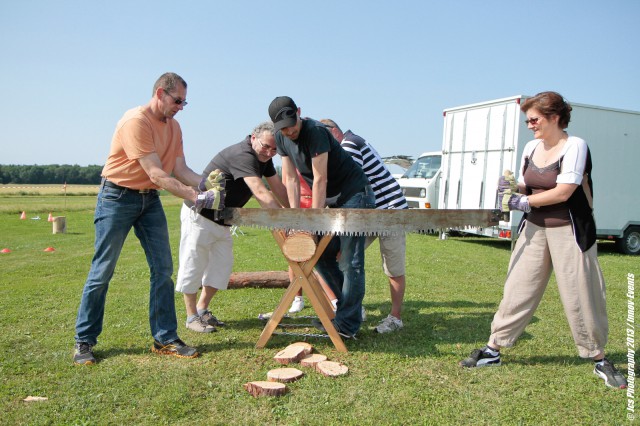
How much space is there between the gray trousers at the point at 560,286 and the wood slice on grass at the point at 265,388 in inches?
68.4

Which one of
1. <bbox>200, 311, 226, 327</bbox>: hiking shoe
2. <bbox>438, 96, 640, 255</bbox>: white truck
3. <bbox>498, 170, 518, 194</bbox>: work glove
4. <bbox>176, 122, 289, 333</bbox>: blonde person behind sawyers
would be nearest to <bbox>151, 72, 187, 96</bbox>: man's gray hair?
<bbox>176, 122, 289, 333</bbox>: blonde person behind sawyers

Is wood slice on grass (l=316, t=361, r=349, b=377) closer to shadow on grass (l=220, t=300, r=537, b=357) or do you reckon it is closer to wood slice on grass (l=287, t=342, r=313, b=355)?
wood slice on grass (l=287, t=342, r=313, b=355)

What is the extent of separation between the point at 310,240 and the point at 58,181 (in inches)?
3815

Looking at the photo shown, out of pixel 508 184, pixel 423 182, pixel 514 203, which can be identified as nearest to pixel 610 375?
pixel 514 203

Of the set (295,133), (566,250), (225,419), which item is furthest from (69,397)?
(566,250)

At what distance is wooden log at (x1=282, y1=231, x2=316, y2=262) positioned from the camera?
4320 mm

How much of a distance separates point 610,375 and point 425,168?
13.0 m

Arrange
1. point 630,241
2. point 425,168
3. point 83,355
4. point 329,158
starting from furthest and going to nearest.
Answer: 1. point 425,168
2. point 630,241
3. point 329,158
4. point 83,355

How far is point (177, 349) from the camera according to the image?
171 inches

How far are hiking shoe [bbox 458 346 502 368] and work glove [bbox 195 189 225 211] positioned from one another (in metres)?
2.26

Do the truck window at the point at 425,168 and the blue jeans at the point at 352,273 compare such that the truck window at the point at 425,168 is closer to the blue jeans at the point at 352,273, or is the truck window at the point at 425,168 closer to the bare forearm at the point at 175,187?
the blue jeans at the point at 352,273

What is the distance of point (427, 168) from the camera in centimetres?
1647

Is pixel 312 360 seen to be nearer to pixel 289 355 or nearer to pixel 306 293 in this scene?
pixel 289 355

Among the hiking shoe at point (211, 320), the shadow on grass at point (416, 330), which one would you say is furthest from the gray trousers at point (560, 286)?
the hiking shoe at point (211, 320)
